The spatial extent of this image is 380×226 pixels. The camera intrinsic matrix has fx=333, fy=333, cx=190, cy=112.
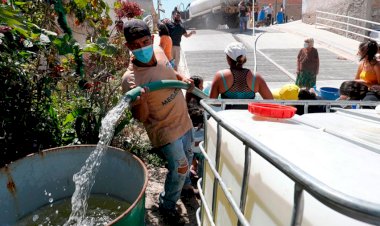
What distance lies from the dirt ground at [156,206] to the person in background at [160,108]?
0.14m

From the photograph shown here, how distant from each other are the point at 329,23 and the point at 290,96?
1472 centimetres

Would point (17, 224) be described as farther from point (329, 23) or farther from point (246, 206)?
point (329, 23)

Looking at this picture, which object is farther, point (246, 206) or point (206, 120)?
point (206, 120)

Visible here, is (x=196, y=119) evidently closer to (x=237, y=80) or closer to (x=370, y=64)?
(x=237, y=80)

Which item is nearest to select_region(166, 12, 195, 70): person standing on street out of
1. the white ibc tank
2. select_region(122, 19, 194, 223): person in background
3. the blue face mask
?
select_region(122, 19, 194, 223): person in background

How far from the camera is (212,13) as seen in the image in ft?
72.2

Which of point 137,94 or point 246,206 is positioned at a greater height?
point 137,94

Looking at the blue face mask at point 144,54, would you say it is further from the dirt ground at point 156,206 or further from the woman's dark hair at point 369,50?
the woman's dark hair at point 369,50

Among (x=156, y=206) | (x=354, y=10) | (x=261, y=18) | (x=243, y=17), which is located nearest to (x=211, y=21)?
(x=261, y=18)

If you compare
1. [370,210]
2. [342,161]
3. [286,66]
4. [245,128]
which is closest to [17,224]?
[245,128]

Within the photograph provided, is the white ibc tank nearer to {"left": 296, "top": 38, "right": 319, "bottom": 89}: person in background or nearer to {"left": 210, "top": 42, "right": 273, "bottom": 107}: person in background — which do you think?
{"left": 210, "top": 42, "right": 273, "bottom": 107}: person in background

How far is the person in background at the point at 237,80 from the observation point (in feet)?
10.2

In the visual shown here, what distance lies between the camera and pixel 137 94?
91.4 inches

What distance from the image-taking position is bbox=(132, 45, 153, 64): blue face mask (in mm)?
2574
